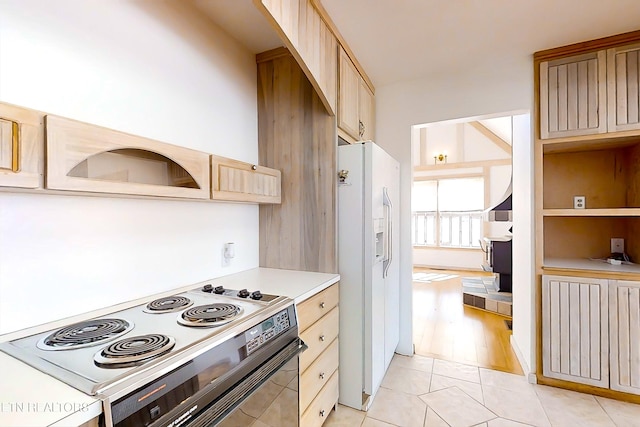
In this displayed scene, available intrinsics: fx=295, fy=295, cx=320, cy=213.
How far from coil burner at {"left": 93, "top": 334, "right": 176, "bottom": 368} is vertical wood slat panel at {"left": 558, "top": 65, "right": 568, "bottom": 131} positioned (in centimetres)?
283

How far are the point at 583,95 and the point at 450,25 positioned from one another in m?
1.13

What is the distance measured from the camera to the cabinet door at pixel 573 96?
211 cm

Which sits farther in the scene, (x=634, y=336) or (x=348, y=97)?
(x=348, y=97)

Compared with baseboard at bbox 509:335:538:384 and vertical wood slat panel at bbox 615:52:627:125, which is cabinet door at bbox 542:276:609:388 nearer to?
baseboard at bbox 509:335:538:384

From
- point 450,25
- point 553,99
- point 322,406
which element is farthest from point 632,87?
point 322,406

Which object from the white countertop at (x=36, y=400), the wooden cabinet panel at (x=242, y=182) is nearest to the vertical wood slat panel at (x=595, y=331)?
the wooden cabinet panel at (x=242, y=182)

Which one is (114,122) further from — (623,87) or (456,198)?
(456,198)

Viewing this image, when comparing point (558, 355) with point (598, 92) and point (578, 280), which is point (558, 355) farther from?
point (598, 92)

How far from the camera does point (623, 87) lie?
2.06 metres

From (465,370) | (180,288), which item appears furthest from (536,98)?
(180,288)

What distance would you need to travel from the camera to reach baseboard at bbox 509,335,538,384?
2.29 meters

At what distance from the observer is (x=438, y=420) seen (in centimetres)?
189

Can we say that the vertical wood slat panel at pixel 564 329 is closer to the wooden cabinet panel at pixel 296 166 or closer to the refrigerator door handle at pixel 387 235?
the refrigerator door handle at pixel 387 235

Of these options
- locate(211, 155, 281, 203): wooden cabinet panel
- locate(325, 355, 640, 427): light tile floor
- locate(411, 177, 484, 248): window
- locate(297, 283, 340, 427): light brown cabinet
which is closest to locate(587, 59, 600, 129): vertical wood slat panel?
locate(325, 355, 640, 427): light tile floor
